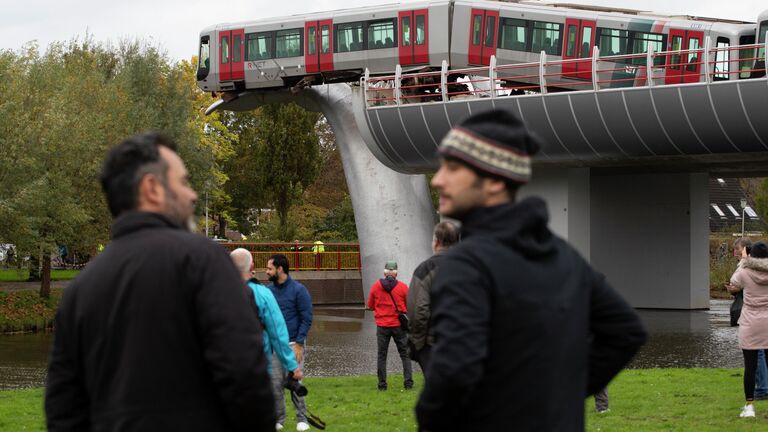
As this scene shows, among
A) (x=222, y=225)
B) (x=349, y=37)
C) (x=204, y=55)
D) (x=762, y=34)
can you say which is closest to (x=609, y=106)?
(x=762, y=34)

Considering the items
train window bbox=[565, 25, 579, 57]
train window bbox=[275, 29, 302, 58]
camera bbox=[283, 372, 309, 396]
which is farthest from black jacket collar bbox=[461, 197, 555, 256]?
train window bbox=[275, 29, 302, 58]

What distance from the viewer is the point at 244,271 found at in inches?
358

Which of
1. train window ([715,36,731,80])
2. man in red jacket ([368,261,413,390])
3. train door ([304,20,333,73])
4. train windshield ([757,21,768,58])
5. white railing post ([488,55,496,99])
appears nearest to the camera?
man in red jacket ([368,261,413,390])

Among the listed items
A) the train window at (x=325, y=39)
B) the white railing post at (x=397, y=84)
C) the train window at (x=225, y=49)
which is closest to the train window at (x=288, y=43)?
the train window at (x=325, y=39)

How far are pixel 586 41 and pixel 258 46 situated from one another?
11024 mm

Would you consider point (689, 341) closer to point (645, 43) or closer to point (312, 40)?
point (645, 43)

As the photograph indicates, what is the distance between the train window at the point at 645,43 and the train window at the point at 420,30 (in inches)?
240

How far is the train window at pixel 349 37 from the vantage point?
35094 mm

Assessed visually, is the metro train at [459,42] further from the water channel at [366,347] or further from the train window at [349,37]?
the water channel at [366,347]

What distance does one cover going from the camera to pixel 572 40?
103ft

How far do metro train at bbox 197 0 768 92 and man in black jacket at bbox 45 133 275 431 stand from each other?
24.0 meters

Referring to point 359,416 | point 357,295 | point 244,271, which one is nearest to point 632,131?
point 357,295

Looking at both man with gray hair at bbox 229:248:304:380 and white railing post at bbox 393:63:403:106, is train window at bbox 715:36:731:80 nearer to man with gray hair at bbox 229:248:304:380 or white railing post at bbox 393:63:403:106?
white railing post at bbox 393:63:403:106

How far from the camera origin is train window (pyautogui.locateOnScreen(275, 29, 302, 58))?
119 ft
